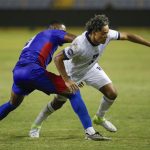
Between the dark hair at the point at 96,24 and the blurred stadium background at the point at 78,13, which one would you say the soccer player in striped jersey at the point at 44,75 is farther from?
the blurred stadium background at the point at 78,13

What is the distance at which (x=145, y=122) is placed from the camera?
10758mm

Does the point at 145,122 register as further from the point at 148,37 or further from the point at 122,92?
the point at 148,37

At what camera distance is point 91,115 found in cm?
1161

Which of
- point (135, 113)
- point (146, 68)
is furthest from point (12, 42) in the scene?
point (135, 113)

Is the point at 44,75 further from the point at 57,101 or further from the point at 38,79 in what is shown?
→ the point at 57,101

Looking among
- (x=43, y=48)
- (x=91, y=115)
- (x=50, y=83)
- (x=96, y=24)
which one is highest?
(x=96, y=24)

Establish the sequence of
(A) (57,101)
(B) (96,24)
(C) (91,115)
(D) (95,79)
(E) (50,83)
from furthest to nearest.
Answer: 1. (C) (91,115)
2. (D) (95,79)
3. (A) (57,101)
4. (E) (50,83)
5. (B) (96,24)

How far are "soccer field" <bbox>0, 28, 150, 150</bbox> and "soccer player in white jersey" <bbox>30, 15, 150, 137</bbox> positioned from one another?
41cm

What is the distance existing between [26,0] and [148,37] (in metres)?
9.62

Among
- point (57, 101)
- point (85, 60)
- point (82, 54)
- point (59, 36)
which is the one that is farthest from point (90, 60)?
point (57, 101)

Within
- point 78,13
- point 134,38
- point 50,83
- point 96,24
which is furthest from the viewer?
point 78,13

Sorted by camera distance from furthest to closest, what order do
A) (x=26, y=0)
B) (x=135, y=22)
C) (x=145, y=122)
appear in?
(x=26, y=0) < (x=135, y=22) < (x=145, y=122)

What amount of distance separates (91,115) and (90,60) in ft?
8.59

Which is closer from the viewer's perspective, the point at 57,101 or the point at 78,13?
the point at 57,101
